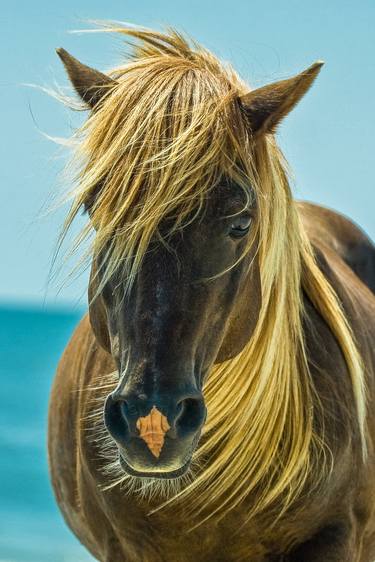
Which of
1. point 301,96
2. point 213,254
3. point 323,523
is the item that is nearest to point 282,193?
point 301,96

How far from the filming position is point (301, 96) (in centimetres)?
371

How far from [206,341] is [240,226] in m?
0.32

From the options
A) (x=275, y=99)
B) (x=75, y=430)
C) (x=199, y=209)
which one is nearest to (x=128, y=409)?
(x=199, y=209)

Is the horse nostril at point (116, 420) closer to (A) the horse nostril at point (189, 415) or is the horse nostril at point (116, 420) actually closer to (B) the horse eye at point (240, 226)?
(A) the horse nostril at point (189, 415)

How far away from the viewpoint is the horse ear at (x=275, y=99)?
3664 mm

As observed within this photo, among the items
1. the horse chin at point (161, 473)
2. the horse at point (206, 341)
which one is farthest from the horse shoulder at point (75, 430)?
the horse chin at point (161, 473)

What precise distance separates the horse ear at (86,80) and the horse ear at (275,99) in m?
0.43

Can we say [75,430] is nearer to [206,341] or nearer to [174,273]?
[206,341]

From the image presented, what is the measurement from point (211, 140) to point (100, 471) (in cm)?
122

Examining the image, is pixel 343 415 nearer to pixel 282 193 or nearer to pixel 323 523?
pixel 323 523

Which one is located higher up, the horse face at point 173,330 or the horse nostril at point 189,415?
the horse face at point 173,330

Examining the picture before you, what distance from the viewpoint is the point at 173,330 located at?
327 cm

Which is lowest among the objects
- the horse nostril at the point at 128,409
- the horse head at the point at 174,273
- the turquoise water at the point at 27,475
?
the horse nostril at the point at 128,409

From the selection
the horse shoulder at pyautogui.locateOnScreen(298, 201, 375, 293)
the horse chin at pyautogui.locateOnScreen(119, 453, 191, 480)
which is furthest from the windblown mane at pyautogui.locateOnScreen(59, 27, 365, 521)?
the horse shoulder at pyautogui.locateOnScreen(298, 201, 375, 293)
